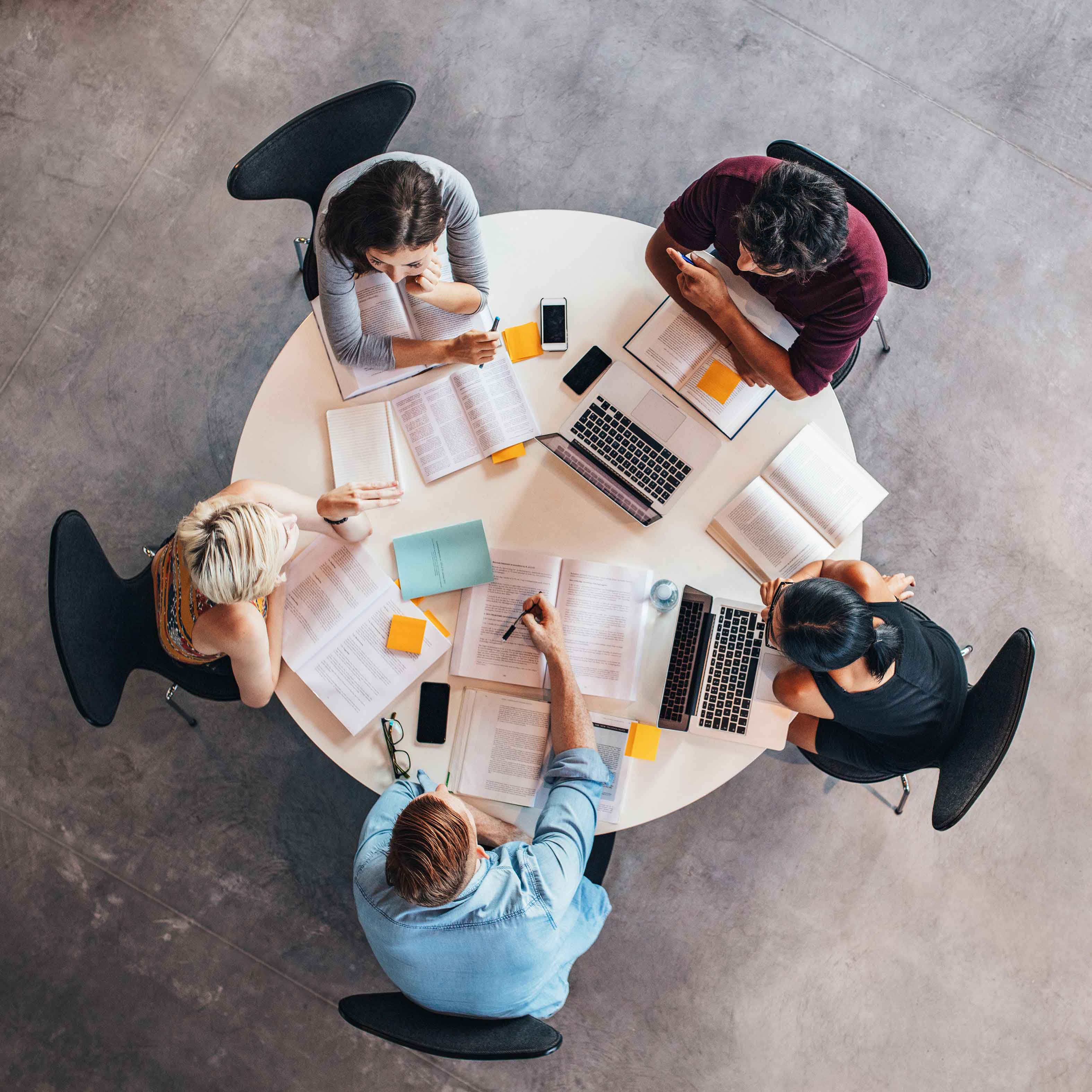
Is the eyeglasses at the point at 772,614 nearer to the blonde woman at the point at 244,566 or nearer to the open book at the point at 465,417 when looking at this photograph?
the open book at the point at 465,417

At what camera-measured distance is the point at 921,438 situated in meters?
3.18

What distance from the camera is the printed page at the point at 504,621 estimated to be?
2164 mm

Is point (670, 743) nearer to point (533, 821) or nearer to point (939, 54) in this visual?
point (533, 821)

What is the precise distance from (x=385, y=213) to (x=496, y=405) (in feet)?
1.91

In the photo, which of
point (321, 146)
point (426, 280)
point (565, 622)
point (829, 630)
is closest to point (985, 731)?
point (829, 630)

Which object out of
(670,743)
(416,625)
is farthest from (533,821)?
(416,625)

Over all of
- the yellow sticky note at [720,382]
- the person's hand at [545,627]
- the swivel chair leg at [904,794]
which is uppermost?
the yellow sticky note at [720,382]

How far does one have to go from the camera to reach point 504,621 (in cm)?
218

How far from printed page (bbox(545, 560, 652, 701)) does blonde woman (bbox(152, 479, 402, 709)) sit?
1.88 feet

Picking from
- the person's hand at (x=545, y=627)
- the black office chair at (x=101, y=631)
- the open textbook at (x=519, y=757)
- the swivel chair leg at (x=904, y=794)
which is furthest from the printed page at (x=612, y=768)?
the swivel chair leg at (x=904, y=794)

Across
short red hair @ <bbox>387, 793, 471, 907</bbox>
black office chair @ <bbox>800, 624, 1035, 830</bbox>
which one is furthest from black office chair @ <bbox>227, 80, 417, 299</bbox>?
black office chair @ <bbox>800, 624, 1035, 830</bbox>

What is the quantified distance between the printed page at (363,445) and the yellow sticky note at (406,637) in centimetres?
41

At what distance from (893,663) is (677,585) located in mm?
591

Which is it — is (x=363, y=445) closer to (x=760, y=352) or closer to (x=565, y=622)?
(x=565, y=622)
